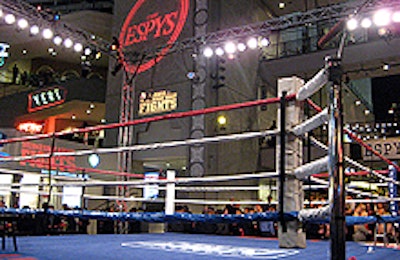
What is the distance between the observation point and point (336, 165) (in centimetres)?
117

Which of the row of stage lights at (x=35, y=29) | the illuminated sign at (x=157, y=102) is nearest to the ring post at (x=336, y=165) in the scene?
the row of stage lights at (x=35, y=29)

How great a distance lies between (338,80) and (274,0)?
39.7ft

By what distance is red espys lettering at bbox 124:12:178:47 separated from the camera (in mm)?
10648

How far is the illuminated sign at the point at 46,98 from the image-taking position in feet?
47.7

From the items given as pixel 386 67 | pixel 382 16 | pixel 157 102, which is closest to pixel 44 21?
pixel 157 102

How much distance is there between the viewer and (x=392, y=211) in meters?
4.27

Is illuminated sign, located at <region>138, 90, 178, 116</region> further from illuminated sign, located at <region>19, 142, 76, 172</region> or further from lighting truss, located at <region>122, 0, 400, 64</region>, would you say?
illuminated sign, located at <region>19, 142, 76, 172</region>

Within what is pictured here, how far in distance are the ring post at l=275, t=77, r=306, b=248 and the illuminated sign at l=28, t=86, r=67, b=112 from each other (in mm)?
13757

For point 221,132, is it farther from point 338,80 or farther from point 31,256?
point 338,80

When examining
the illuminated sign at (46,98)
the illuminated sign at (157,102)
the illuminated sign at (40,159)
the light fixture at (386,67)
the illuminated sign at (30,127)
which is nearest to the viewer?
the illuminated sign at (40,159)

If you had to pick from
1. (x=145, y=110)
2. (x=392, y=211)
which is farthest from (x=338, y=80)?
(x=145, y=110)

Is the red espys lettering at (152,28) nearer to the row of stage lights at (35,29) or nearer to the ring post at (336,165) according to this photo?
the row of stage lights at (35,29)

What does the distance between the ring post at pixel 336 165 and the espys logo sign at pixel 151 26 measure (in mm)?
9009

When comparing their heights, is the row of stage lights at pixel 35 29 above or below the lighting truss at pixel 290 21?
below
